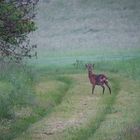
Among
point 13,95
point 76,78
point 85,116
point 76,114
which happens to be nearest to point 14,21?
point 85,116

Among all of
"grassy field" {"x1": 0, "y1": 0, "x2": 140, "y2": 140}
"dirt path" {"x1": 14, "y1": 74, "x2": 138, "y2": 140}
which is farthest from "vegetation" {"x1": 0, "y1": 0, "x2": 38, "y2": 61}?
"grassy field" {"x1": 0, "y1": 0, "x2": 140, "y2": 140}

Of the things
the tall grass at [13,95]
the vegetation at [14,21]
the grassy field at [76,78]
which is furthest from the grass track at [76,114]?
the vegetation at [14,21]

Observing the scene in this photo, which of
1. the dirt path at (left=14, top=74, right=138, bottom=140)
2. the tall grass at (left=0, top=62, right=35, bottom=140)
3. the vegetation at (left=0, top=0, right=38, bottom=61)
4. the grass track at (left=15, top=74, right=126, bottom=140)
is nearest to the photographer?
the vegetation at (left=0, top=0, right=38, bottom=61)

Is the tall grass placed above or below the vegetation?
below

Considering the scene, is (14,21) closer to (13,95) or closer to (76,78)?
(13,95)

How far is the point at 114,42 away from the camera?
234ft

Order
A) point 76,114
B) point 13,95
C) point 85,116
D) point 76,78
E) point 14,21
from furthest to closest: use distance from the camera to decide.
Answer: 1. point 76,78
2. point 13,95
3. point 76,114
4. point 85,116
5. point 14,21

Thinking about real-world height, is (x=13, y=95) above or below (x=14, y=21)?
below

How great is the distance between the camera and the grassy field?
3659 cm

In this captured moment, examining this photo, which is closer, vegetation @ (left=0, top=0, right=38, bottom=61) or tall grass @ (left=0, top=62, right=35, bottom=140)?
vegetation @ (left=0, top=0, right=38, bottom=61)

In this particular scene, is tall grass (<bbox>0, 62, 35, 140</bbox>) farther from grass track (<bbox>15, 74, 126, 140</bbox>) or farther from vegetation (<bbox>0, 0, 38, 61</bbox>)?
vegetation (<bbox>0, 0, 38, 61</bbox>)

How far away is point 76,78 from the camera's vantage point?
5650 centimetres

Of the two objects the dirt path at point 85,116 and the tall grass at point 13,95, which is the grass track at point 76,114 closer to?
the dirt path at point 85,116

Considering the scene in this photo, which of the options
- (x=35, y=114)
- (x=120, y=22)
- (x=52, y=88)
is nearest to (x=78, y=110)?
(x=35, y=114)
